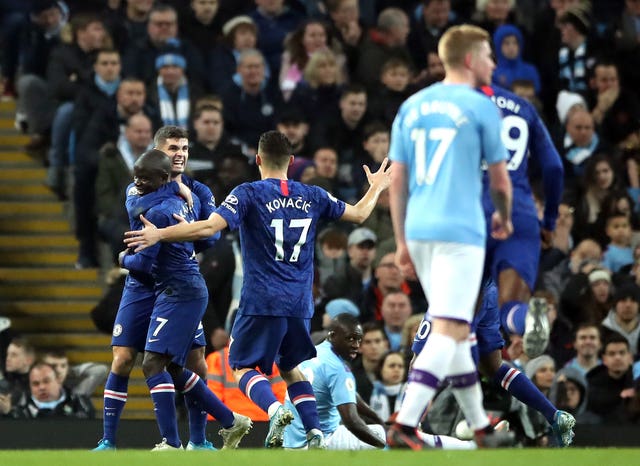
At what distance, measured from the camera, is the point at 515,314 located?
33.4ft

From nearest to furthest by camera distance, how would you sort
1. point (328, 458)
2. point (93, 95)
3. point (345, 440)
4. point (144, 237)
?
point (328, 458) < point (144, 237) < point (345, 440) < point (93, 95)

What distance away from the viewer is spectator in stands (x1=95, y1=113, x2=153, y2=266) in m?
17.1

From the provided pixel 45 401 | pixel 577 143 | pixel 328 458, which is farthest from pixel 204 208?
pixel 577 143

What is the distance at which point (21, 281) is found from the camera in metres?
18.3

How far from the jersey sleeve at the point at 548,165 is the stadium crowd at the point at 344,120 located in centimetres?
421

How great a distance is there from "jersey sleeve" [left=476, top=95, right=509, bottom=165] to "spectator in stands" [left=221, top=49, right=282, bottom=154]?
9.26 metres

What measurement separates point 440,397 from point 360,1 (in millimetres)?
7390

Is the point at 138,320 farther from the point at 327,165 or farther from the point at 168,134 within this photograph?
the point at 327,165

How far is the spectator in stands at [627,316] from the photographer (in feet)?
52.9

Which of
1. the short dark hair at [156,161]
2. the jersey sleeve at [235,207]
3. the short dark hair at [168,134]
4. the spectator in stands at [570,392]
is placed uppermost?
the short dark hair at [168,134]

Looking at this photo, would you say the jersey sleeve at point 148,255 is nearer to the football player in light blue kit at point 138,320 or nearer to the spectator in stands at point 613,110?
the football player in light blue kit at point 138,320

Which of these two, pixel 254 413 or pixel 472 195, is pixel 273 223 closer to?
pixel 472 195

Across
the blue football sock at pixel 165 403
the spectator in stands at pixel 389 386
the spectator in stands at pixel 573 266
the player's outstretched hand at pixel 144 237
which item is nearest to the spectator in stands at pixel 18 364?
the spectator in stands at pixel 389 386

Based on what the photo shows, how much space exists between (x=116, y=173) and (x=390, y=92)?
3.36 metres
